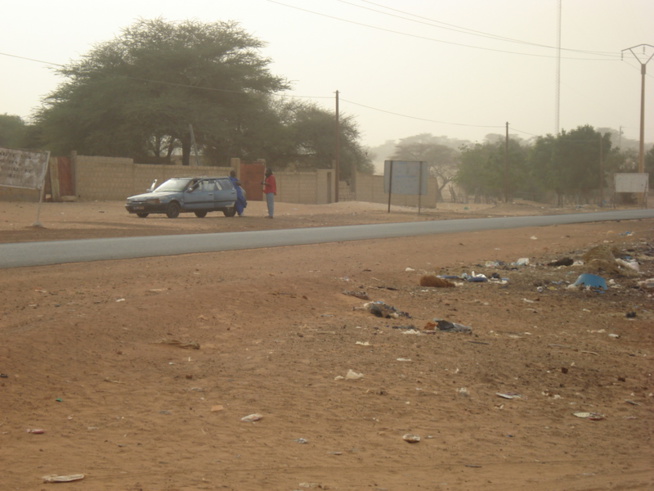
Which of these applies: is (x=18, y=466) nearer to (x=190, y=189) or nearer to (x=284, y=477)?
(x=284, y=477)

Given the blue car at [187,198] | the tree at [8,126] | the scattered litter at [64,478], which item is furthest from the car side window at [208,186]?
the tree at [8,126]

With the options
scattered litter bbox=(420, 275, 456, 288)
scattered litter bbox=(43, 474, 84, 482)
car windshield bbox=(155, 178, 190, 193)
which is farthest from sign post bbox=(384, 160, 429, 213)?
scattered litter bbox=(43, 474, 84, 482)

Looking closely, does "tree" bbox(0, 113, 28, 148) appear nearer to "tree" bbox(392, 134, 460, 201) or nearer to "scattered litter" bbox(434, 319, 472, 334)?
"tree" bbox(392, 134, 460, 201)

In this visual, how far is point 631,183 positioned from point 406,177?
104 feet

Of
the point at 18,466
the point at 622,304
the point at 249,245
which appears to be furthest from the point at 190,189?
the point at 18,466

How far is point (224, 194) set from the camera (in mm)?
30766

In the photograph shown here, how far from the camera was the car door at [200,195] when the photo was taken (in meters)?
29.6

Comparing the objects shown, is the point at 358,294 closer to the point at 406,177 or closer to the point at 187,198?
the point at 187,198

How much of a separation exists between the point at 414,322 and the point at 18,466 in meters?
5.41

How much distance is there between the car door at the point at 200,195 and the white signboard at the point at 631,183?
143ft

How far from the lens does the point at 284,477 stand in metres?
4.47

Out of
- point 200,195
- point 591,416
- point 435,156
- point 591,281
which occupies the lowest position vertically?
point 591,416

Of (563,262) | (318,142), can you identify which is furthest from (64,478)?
(318,142)

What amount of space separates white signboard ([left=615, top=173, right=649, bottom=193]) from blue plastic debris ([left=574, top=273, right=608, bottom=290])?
54308 millimetres
